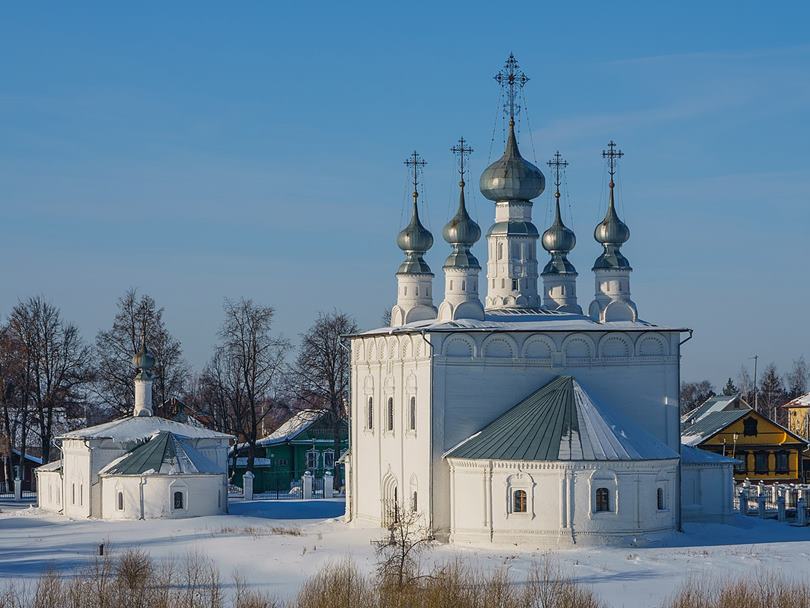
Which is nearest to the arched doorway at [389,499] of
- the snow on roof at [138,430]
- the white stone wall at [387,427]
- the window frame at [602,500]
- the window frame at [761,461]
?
the white stone wall at [387,427]

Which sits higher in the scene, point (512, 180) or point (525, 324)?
point (512, 180)

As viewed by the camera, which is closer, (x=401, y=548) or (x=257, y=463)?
(x=401, y=548)

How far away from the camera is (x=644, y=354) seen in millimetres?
35219

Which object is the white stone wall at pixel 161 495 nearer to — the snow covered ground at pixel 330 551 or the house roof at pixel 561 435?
the snow covered ground at pixel 330 551

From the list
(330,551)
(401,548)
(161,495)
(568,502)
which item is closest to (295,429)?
(161,495)

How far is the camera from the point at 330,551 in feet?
103

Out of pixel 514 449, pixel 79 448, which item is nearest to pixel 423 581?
pixel 514 449

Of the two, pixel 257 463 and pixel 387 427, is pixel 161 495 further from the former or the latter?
pixel 257 463

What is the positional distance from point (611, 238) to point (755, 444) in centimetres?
1683

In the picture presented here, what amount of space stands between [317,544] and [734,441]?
73.2 feet

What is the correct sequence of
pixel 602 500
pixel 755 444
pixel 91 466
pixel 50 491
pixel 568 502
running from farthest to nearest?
pixel 755 444 → pixel 50 491 → pixel 91 466 → pixel 602 500 → pixel 568 502

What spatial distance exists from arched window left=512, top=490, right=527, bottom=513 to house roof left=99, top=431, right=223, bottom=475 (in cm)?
972

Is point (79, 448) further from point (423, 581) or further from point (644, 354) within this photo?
point (423, 581)

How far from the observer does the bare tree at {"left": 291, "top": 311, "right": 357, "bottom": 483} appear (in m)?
50.2
